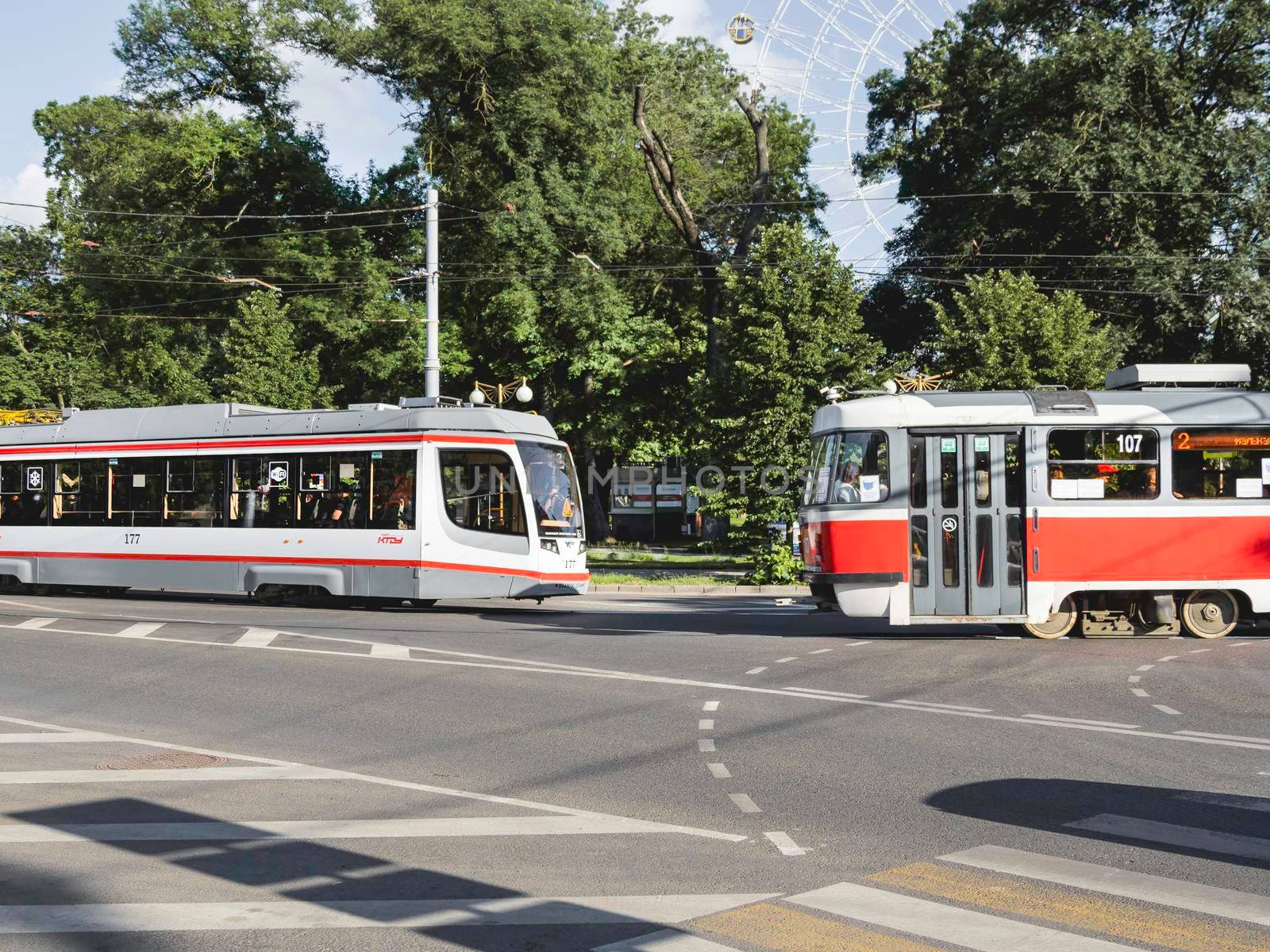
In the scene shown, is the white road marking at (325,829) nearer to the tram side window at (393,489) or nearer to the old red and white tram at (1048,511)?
the old red and white tram at (1048,511)

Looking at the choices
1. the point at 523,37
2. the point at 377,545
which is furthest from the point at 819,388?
the point at 523,37

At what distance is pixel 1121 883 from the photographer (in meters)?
5.81

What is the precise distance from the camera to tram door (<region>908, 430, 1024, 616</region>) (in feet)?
52.0

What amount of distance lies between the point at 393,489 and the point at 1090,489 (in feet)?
34.2

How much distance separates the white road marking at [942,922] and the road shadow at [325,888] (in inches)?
32.8

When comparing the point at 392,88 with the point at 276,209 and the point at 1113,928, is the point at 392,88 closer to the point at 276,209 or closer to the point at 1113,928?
the point at 276,209

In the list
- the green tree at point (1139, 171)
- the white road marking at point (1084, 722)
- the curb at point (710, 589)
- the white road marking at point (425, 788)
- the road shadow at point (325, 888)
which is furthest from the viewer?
the green tree at point (1139, 171)

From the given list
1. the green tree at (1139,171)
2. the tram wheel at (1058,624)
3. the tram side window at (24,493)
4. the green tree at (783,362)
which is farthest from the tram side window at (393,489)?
the green tree at (1139,171)

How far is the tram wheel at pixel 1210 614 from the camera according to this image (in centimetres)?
1653

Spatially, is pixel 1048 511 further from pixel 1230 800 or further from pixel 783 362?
pixel 783 362

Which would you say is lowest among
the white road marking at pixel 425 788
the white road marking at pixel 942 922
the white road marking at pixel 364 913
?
the white road marking at pixel 425 788

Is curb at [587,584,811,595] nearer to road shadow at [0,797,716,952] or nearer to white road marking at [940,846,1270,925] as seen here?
road shadow at [0,797,716,952]

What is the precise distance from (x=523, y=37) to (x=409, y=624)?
2298cm

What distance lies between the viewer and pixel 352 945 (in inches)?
195
